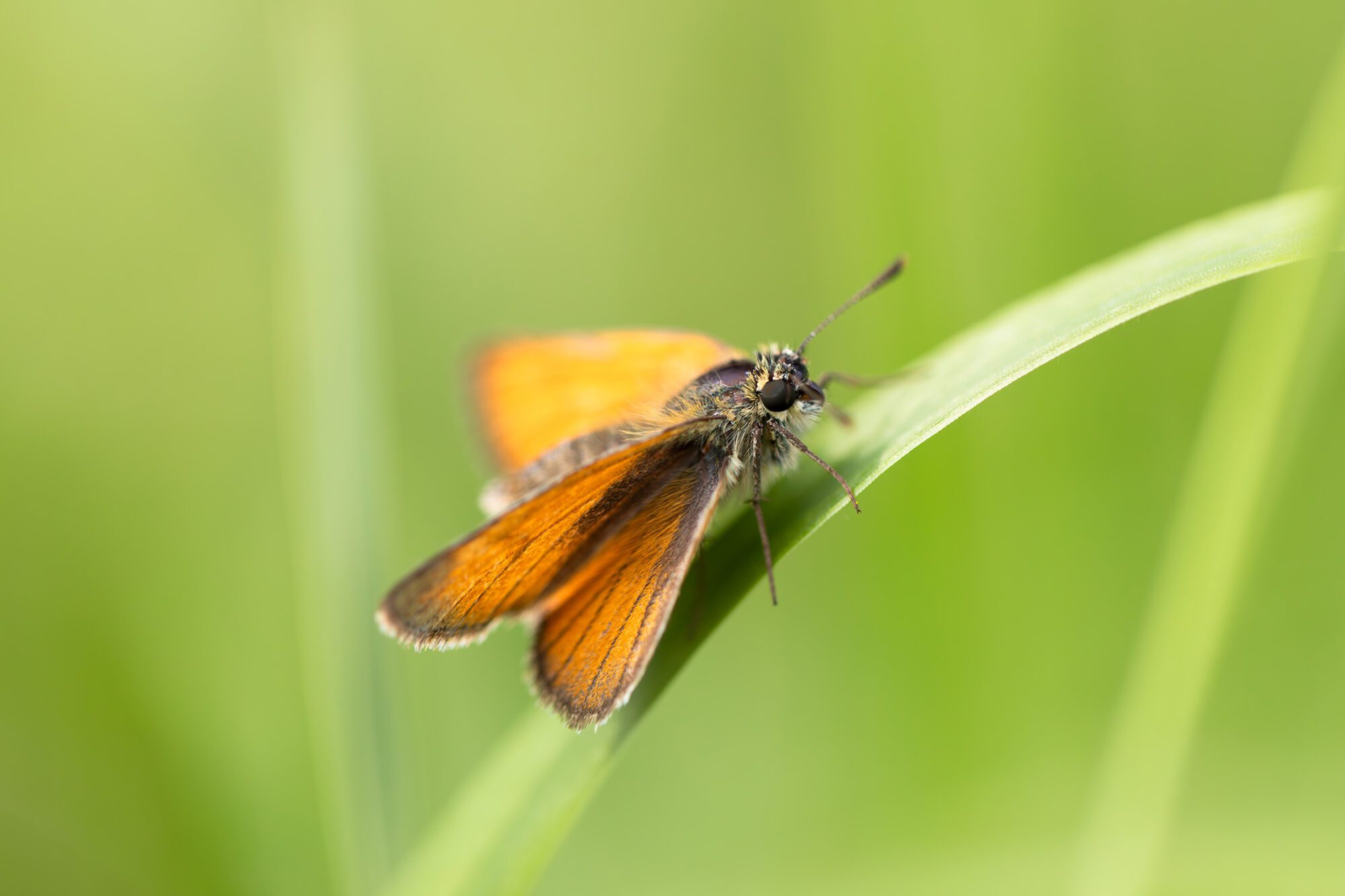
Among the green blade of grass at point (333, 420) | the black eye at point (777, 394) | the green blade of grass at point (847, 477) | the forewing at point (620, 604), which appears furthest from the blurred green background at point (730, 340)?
the forewing at point (620, 604)

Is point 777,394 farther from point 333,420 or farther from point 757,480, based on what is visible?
point 333,420

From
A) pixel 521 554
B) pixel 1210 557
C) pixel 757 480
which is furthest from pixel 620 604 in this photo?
pixel 1210 557

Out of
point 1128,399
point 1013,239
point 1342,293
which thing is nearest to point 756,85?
point 1013,239

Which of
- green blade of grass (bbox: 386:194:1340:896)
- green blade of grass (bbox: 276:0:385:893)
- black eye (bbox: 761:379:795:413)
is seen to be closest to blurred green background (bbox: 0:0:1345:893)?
green blade of grass (bbox: 276:0:385:893)

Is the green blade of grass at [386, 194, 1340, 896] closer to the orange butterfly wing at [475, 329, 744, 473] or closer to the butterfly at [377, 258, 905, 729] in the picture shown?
the butterfly at [377, 258, 905, 729]

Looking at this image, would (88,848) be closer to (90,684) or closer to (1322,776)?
(90,684)

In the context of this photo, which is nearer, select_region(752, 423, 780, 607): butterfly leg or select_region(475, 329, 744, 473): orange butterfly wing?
select_region(752, 423, 780, 607): butterfly leg

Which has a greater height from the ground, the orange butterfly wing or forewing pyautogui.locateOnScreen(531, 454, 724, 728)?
the orange butterfly wing
